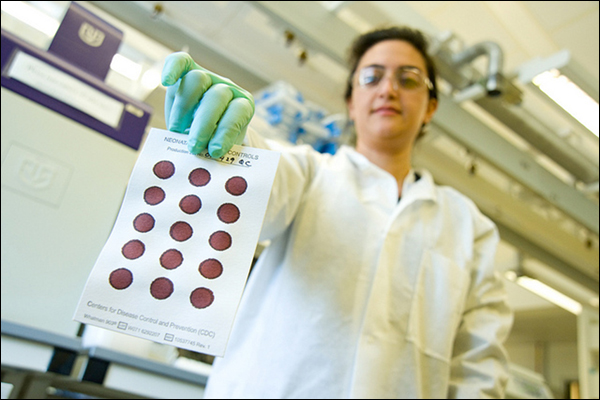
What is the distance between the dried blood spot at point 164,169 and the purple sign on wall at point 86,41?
38.4 inches

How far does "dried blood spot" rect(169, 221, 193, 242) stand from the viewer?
55 cm

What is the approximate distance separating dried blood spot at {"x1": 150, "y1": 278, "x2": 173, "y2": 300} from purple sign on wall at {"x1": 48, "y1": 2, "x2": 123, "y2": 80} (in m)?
1.08

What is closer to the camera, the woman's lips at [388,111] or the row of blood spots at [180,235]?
the row of blood spots at [180,235]

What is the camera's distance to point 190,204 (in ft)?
1.86

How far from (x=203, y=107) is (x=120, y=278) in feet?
0.84

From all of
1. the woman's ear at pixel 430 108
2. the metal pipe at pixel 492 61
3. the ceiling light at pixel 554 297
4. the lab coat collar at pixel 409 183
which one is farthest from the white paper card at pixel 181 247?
the ceiling light at pixel 554 297

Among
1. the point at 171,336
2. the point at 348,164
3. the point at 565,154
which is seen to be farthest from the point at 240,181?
the point at 565,154

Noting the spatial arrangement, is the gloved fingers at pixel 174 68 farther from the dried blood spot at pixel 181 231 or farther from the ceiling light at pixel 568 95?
the ceiling light at pixel 568 95

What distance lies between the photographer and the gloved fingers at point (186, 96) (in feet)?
2.04

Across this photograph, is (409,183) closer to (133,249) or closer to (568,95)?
(568,95)

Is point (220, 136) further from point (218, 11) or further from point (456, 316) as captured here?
point (218, 11)

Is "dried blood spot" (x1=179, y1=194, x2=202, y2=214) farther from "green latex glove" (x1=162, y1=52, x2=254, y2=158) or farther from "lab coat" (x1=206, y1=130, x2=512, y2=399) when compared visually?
"lab coat" (x1=206, y1=130, x2=512, y2=399)

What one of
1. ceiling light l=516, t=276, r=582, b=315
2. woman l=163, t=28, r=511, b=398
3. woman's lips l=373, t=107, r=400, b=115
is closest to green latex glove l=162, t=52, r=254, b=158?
woman l=163, t=28, r=511, b=398

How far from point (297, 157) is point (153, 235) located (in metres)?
0.64
